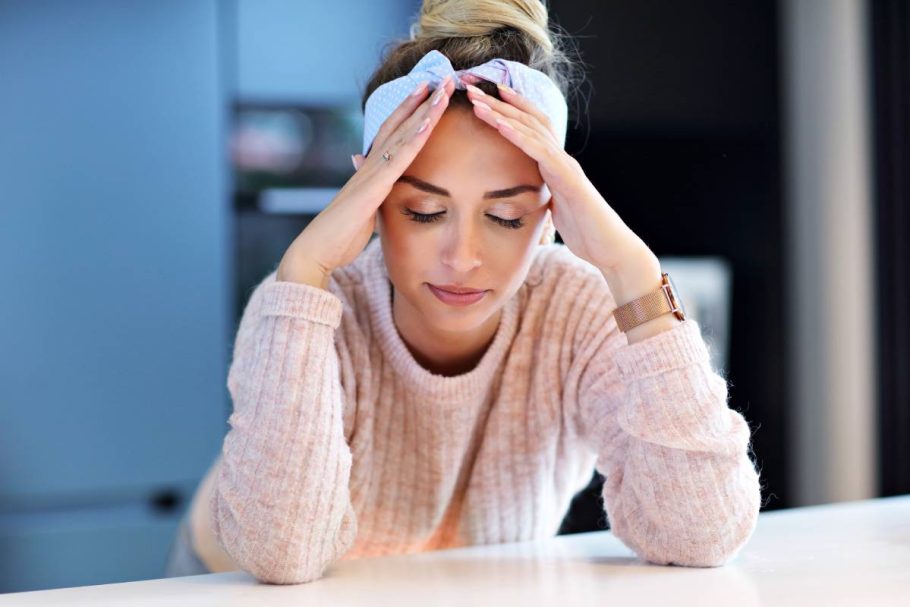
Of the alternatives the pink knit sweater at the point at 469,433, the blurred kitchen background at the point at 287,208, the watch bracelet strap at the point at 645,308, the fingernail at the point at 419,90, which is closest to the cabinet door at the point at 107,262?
the blurred kitchen background at the point at 287,208

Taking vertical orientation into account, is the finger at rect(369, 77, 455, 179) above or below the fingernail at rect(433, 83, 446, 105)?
below

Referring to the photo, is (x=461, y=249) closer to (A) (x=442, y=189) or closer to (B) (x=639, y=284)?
(A) (x=442, y=189)

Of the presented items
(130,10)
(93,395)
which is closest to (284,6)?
(130,10)

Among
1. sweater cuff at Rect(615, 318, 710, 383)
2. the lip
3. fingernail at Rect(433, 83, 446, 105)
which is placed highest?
fingernail at Rect(433, 83, 446, 105)

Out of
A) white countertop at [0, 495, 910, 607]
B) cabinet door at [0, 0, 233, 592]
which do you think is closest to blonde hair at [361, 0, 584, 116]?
white countertop at [0, 495, 910, 607]

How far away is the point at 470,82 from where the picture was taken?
113 cm

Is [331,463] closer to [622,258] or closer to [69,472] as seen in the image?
[622,258]

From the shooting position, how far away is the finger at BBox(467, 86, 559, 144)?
1.09 metres

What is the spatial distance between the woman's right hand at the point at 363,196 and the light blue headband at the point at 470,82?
2cm

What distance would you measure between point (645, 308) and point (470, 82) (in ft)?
1.01

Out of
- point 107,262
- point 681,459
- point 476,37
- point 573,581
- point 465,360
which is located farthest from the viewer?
point 107,262

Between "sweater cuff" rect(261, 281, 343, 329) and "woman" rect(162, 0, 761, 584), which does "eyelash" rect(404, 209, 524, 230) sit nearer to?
"woman" rect(162, 0, 761, 584)

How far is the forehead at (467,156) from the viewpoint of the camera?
1.09 metres

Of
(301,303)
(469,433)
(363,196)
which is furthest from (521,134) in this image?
(469,433)
